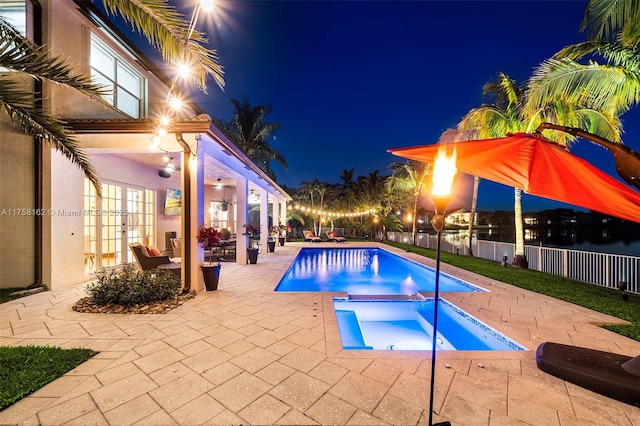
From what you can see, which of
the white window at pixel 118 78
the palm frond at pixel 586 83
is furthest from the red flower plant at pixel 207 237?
the palm frond at pixel 586 83

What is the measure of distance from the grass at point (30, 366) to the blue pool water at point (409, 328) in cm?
325

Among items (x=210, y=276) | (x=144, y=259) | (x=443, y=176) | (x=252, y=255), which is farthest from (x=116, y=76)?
(x=443, y=176)

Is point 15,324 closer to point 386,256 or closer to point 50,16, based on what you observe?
point 50,16

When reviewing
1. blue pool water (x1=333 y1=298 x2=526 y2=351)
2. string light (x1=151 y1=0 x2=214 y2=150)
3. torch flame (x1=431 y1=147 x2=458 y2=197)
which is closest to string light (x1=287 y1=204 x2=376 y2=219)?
blue pool water (x1=333 y1=298 x2=526 y2=351)

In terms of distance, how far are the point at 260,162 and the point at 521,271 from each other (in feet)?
53.1

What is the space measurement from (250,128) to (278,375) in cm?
1748

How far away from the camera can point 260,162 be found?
61.0ft

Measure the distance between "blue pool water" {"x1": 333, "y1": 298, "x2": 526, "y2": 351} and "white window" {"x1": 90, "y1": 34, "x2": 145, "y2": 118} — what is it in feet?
25.2

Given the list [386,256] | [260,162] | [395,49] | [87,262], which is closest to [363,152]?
[395,49]

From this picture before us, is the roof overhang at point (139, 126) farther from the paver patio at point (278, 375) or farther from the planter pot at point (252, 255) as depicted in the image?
the planter pot at point (252, 255)

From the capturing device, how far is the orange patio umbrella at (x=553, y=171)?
2.14 meters

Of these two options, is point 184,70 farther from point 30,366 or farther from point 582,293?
point 582,293

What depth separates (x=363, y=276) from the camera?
8992 mm

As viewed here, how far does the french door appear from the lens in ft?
22.5
